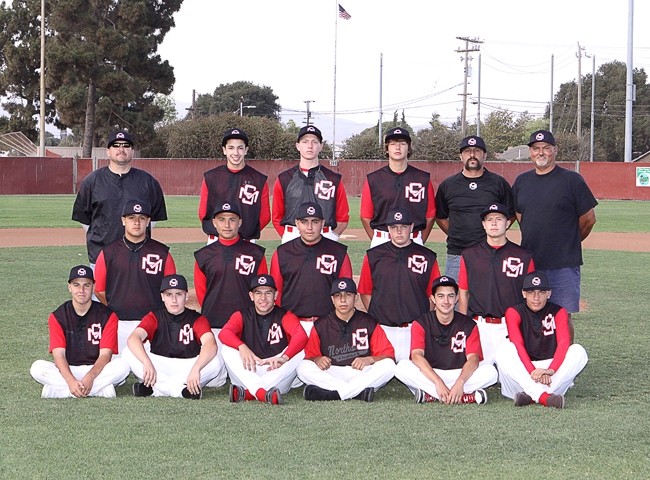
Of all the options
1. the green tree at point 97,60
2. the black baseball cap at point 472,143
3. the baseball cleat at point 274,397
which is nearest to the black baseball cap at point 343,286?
the baseball cleat at point 274,397

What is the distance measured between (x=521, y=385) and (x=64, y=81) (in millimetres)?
47973

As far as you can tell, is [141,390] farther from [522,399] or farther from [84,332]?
[522,399]

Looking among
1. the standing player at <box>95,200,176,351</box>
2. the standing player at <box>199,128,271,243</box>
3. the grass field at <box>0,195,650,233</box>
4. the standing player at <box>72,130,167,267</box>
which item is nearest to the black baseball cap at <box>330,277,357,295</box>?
the standing player at <box>199,128,271,243</box>

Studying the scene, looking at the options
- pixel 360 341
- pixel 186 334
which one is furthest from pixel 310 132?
pixel 186 334

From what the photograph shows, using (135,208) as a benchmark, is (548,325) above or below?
below

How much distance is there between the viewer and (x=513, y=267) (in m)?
6.89

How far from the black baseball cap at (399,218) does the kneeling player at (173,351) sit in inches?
63.8

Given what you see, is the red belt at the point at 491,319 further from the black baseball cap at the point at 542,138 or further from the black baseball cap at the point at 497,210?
the black baseball cap at the point at 542,138

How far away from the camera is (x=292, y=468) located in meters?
4.73

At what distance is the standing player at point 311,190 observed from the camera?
7430 mm

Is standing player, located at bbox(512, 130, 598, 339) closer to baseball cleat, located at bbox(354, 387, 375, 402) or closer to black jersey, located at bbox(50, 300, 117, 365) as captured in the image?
baseball cleat, located at bbox(354, 387, 375, 402)

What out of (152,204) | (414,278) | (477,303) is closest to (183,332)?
(152,204)

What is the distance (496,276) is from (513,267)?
0.15 meters

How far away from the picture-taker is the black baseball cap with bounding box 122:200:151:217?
276 inches
